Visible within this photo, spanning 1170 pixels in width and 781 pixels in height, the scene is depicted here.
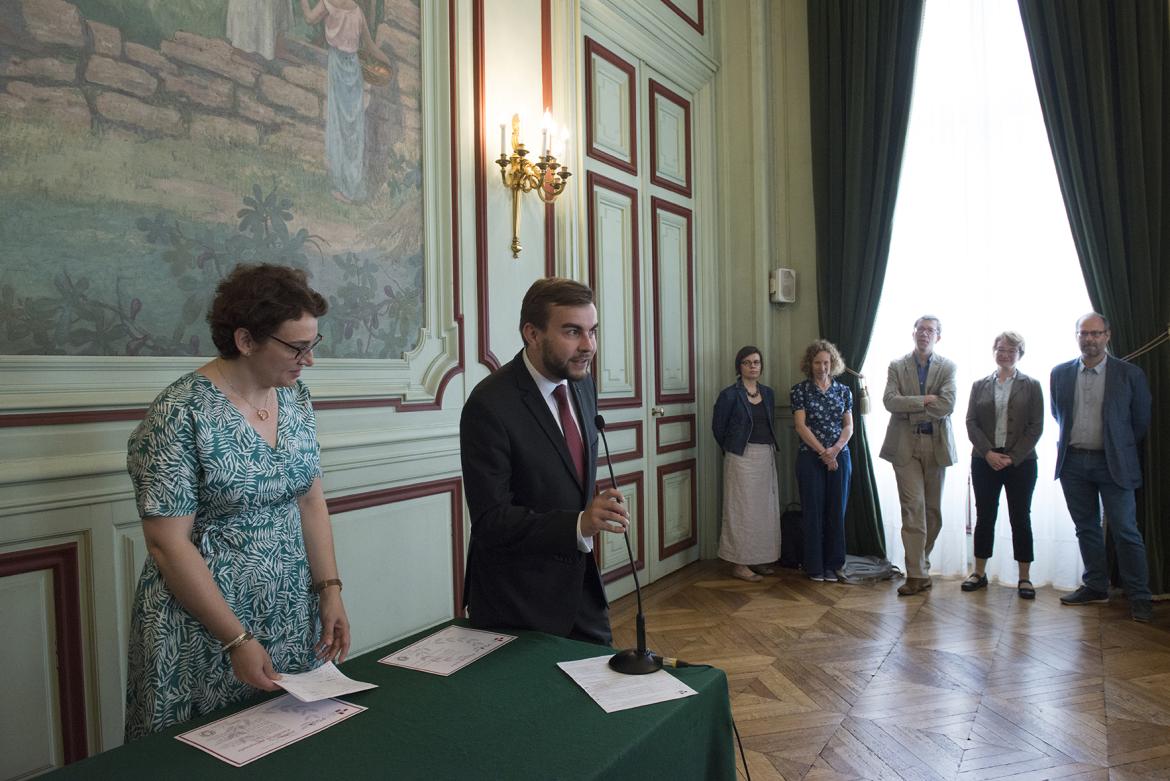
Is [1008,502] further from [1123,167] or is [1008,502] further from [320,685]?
[320,685]

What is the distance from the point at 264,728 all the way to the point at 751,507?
4.03 meters

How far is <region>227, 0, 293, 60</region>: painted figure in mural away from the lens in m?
2.41

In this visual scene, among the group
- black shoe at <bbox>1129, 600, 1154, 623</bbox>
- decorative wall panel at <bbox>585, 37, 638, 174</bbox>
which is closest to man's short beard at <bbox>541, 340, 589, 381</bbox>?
decorative wall panel at <bbox>585, 37, 638, 174</bbox>

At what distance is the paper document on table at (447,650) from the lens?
1.49 metres

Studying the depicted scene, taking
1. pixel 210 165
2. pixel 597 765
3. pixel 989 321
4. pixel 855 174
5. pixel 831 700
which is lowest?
pixel 831 700

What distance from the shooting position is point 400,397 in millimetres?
2992

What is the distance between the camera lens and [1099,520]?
4.23 meters

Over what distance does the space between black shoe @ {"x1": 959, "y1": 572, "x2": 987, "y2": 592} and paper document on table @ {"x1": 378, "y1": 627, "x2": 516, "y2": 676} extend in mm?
3790

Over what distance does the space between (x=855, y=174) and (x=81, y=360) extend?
4.68 metres

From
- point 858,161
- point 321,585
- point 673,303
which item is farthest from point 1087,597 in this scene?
point 321,585

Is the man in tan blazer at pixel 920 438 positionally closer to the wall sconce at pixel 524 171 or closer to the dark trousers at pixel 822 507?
the dark trousers at pixel 822 507

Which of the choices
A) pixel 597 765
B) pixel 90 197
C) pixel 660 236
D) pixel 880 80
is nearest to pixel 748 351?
pixel 660 236

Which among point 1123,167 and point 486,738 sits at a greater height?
point 1123,167

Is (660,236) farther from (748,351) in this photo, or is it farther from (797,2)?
(797,2)
